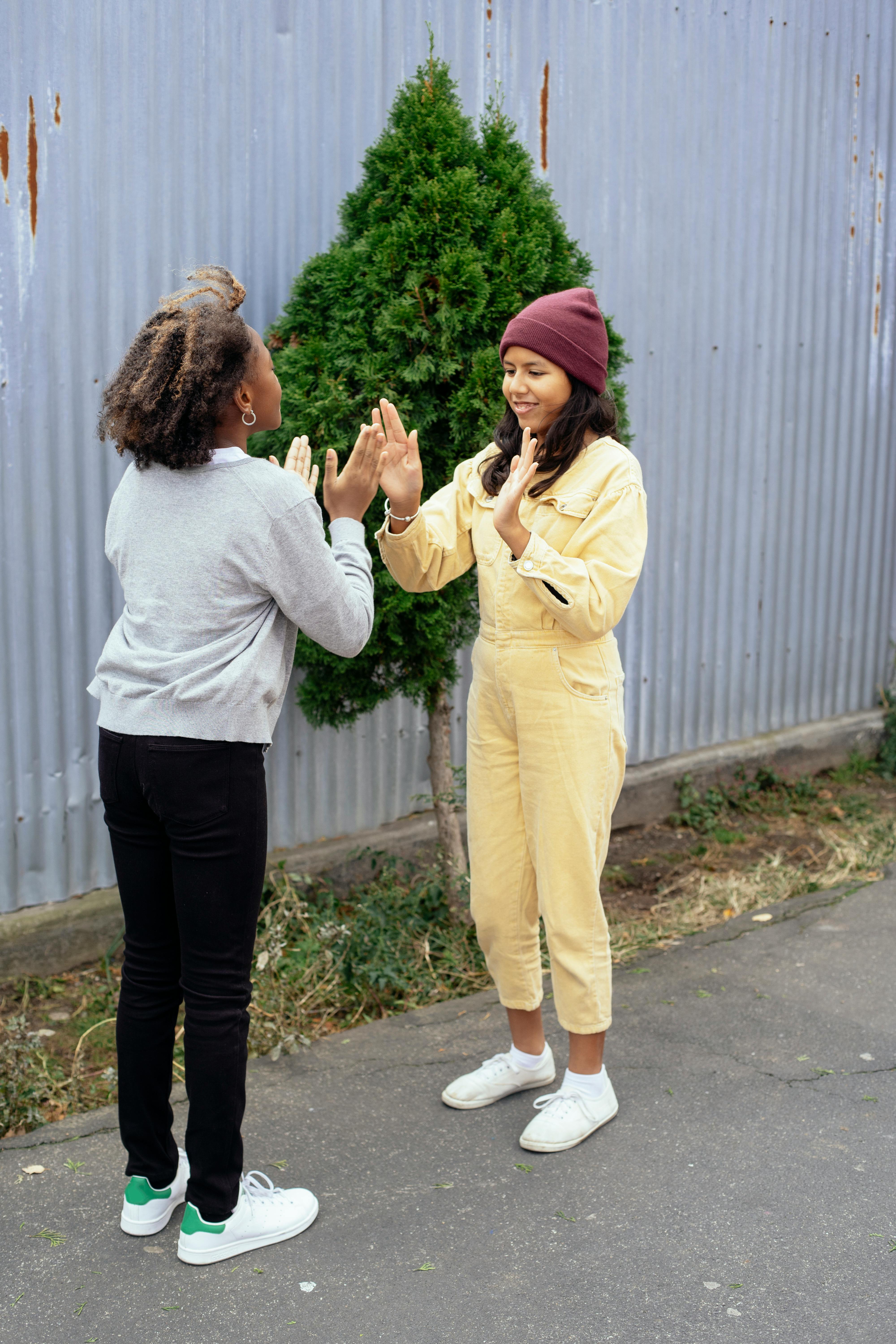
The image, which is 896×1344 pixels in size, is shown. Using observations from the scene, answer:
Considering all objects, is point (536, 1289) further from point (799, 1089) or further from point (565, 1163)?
point (799, 1089)

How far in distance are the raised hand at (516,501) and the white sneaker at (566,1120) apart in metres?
1.46

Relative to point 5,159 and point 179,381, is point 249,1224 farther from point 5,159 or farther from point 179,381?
point 5,159

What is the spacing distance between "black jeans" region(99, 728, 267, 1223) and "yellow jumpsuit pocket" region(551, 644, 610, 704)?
79 centimetres

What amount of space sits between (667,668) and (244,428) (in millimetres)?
3667

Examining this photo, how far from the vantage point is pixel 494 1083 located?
11.0 feet

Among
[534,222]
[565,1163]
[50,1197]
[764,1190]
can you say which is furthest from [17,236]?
[764,1190]

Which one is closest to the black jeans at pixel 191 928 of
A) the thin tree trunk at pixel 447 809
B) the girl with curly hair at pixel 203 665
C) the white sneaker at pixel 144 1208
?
the girl with curly hair at pixel 203 665

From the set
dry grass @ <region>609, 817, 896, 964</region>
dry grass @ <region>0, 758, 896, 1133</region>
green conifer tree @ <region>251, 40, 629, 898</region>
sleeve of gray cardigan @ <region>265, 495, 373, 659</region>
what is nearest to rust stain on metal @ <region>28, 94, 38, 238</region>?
green conifer tree @ <region>251, 40, 629, 898</region>

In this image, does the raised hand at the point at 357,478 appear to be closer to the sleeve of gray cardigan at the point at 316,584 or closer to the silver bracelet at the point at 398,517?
the sleeve of gray cardigan at the point at 316,584

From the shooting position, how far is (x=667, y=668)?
5789mm

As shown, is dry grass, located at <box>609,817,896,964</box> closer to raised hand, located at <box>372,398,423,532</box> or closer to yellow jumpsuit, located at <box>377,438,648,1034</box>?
yellow jumpsuit, located at <box>377,438,648,1034</box>

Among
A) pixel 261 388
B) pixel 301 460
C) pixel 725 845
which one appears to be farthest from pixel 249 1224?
pixel 725 845

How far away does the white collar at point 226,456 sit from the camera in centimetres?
241

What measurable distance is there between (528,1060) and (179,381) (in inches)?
81.3
